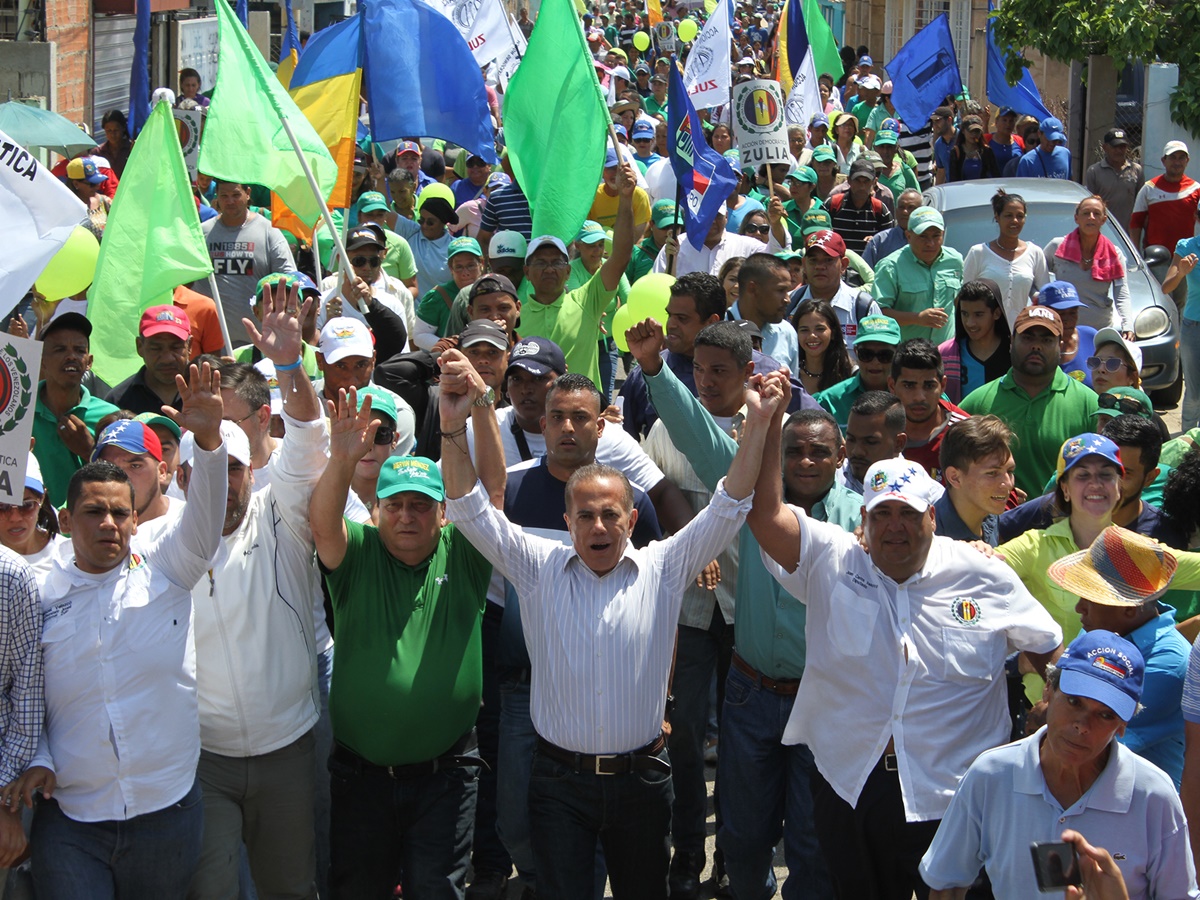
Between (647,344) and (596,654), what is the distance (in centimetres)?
112

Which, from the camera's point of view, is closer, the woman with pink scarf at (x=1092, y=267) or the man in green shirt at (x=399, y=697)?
the man in green shirt at (x=399, y=697)

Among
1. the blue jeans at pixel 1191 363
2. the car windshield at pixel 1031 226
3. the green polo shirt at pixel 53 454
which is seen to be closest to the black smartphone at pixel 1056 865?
the green polo shirt at pixel 53 454

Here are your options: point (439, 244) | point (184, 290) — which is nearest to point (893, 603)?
point (184, 290)

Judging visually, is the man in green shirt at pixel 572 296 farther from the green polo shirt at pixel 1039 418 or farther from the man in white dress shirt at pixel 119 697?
the man in white dress shirt at pixel 119 697

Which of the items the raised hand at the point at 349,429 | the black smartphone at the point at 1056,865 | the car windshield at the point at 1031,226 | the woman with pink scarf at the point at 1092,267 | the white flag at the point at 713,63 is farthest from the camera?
the white flag at the point at 713,63

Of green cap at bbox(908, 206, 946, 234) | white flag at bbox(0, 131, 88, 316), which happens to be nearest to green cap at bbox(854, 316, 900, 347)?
green cap at bbox(908, 206, 946, 234)

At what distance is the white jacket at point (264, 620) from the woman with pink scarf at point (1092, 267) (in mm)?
6285

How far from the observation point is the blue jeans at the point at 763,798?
5215mm

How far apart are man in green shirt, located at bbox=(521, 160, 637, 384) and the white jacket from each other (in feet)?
9.74

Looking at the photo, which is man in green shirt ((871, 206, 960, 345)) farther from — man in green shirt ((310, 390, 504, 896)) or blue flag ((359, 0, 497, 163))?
man in green shirt ((310, 390, 504, 896))

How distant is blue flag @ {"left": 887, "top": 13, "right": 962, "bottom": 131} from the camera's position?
16188 mm

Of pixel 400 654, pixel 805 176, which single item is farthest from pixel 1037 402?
pixel 805 176

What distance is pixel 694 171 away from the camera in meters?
9.89

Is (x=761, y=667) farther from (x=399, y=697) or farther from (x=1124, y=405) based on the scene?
(x=1124, y=405)
